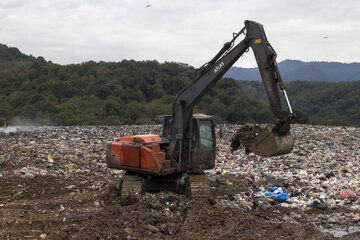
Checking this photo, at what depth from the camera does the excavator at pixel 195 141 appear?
6117 mm

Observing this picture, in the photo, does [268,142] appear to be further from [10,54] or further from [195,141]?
[10,54]

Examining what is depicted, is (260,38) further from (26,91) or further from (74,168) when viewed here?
(26,91)

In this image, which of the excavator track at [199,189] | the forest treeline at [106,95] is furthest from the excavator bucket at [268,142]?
the forest treeline at [106,95]

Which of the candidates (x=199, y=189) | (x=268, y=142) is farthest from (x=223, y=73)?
(x=199, y=189)

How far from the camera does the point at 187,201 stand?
21.0 feet

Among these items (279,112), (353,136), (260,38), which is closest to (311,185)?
(279,112)

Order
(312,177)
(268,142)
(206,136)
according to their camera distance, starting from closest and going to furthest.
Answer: (268,142) → (206,136) → (312,177)

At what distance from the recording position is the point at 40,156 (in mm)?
11359

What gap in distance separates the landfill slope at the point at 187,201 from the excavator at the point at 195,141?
1.17 ft

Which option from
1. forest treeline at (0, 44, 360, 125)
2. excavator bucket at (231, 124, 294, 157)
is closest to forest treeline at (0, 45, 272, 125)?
forest treeline at (0, 44, 360, 125)

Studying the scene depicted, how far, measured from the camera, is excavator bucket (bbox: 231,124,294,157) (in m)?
6.03

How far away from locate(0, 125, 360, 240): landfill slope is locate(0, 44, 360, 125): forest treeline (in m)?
15.5

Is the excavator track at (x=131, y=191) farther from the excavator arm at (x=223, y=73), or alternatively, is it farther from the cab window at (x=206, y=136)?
the cab window at (x=206, y=136)

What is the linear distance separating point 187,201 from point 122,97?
27181 millimetres
